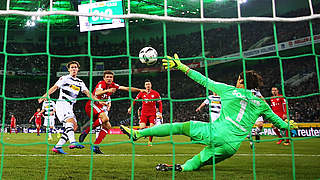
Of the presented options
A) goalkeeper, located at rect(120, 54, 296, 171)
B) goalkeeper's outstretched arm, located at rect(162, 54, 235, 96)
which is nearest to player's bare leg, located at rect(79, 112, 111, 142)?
goalkeeper, located at rect(120, 54, 296, 171)

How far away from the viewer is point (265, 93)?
65.6 feet

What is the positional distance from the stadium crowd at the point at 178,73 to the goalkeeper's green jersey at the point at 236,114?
53.2ft

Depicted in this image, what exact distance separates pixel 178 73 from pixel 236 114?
22819 mm

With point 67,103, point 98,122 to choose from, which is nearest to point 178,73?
point 98,122

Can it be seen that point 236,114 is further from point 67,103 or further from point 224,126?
point 67,103

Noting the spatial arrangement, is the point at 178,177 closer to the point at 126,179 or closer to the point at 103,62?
the point at 126,179

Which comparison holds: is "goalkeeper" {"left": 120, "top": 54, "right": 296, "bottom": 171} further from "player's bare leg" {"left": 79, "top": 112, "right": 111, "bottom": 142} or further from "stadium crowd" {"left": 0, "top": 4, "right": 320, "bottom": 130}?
"stadium crowd" {"left": 0, "top": 4, "right": 320, "bottom": 130}

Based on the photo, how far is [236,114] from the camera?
11.6ft

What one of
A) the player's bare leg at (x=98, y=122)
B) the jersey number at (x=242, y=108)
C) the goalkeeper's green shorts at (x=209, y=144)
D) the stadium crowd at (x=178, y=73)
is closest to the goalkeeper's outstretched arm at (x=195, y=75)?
the jersey number at (x=242, y=108)

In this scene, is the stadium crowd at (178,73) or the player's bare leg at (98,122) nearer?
the player's bare leg at (98,122)

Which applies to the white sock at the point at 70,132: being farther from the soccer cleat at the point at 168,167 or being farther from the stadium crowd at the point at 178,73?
the stadium crowd at the point at 178,73

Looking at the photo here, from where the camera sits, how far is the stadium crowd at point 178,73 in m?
20.4

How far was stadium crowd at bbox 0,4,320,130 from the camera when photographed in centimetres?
2044

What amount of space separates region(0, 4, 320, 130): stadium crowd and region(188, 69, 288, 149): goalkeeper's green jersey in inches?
639
